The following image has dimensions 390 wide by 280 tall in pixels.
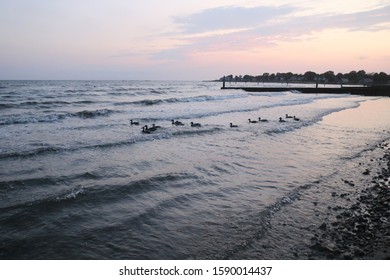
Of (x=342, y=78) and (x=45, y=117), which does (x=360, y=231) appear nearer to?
(x=45, y=117)

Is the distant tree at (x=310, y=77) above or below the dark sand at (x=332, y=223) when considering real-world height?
above

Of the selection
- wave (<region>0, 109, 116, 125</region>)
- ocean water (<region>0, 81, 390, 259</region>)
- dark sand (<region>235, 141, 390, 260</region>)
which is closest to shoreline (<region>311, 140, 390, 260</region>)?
dark sand (<region>235, 141, 390, 260</region>)

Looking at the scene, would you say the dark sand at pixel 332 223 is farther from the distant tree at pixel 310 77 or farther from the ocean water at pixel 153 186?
the distant tree at pixel 310 77

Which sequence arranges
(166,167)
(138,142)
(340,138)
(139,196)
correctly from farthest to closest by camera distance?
(340,138)
(138,142)
(166,167)
(139,196)

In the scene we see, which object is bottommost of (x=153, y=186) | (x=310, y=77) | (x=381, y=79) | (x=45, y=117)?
(x=153, y=186)

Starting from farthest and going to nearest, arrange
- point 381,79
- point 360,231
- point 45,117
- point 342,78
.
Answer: point 342,78 < point 381,79 < point 45,117 < point 360,231

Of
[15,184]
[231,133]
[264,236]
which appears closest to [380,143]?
[231,133]

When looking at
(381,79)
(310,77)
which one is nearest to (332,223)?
(381,79)

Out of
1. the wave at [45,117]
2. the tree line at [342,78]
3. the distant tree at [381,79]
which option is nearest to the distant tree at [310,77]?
the tree line at [342,78]

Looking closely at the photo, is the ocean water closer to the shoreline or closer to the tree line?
the shoreline

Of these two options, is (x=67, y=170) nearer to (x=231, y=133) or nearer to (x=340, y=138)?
(x=231, y=133)

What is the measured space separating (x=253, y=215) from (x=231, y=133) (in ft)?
37.9

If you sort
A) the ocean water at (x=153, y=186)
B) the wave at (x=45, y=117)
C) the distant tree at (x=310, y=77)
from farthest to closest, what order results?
the distant tree at (x=310, y=77)
the wave at (x=45, y=117)
the ocean water at (x=153, y=186)

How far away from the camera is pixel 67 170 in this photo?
10.1 metres
